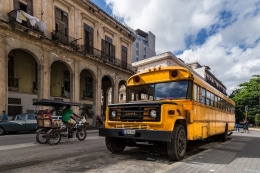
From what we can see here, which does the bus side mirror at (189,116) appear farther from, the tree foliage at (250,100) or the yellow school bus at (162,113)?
the tree foliage at (250,100)

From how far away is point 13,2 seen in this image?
1833cm

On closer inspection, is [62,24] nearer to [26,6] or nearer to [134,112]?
[26,6]

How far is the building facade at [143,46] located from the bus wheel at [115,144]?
293ft

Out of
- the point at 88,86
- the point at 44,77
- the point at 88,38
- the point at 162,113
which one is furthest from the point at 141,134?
the point at 88,86

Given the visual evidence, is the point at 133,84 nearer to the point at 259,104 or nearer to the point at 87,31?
the point at 87,31

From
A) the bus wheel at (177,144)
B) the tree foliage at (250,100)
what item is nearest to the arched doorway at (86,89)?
the bus wheel at (177,144)

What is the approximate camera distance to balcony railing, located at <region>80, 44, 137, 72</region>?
1013 inches

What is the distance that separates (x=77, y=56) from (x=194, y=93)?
61.8 feet

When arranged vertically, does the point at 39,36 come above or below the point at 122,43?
below

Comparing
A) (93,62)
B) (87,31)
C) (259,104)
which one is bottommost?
(259,104)

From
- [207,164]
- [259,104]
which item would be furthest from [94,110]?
[259,104]

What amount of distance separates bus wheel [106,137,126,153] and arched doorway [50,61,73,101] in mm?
18190

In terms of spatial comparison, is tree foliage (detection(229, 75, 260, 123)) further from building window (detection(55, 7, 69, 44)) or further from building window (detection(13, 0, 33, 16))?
building window (detection(13, 0, 33, 16))

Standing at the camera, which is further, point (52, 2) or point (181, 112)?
point (52, 2)
